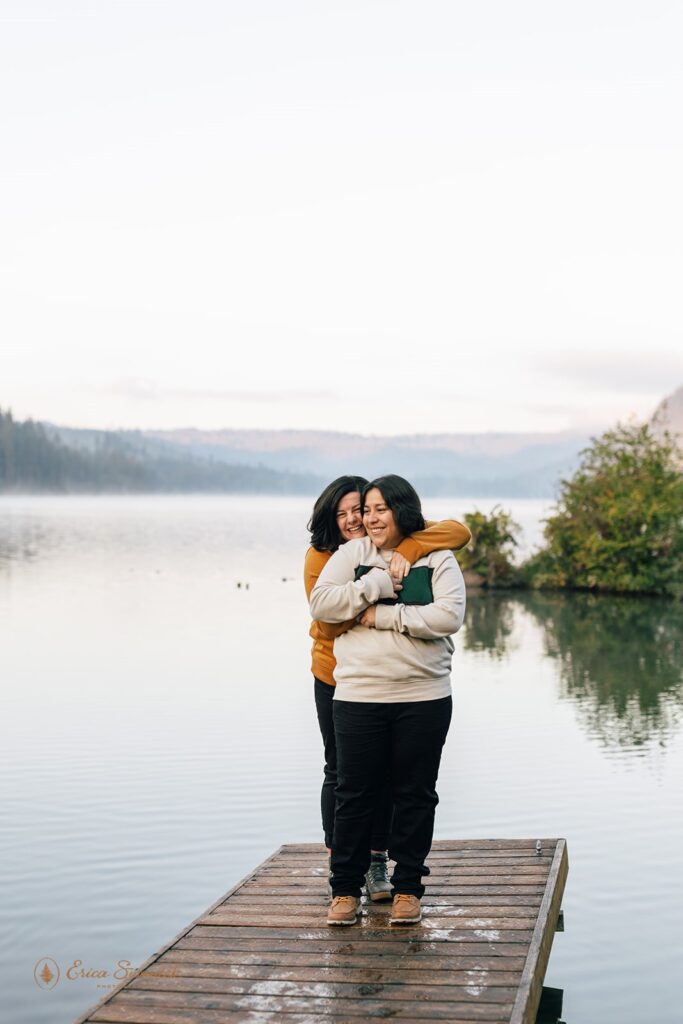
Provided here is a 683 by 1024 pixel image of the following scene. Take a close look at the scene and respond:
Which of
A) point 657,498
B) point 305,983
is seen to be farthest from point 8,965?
point 657,498

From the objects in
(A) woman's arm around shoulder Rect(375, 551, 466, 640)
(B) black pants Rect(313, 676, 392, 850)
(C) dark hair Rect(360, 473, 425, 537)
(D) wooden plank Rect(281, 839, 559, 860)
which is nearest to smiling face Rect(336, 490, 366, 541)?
(C) dark hair Rect(360, 473, 425, 537)

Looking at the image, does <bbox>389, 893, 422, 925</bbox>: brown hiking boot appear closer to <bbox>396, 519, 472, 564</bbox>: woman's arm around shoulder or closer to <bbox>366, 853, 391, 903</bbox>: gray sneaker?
<bbox>366, 853, 391, 903</bbox>: gray sneaker

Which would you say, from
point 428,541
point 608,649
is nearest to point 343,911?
point 428,541

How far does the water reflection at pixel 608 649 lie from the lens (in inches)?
526

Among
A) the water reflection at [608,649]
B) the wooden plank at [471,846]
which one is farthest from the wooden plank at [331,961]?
the water reflection at [608,649]

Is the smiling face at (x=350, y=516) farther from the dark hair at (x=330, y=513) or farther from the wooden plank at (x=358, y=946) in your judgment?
the wooden plank at (x=358, y=946)

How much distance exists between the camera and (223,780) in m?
10.2

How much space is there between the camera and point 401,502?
15.9 feet

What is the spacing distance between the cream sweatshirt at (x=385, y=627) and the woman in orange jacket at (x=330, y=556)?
0.23 ft

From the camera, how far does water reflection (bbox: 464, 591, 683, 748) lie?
43.8 feet

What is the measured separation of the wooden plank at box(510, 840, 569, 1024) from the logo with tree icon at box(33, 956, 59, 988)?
2.51m

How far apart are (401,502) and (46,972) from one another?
3263 mm

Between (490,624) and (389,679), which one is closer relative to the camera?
(389,679)

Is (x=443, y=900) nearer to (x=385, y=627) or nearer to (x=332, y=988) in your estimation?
(x=332, y=988)
